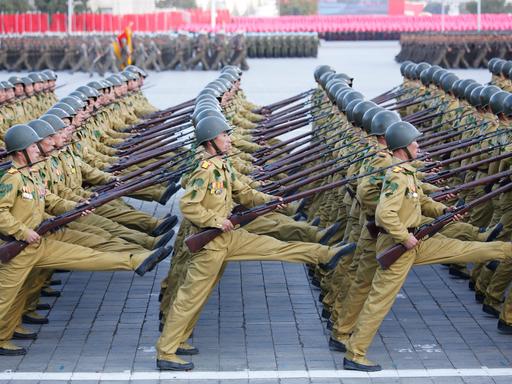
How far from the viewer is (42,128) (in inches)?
364

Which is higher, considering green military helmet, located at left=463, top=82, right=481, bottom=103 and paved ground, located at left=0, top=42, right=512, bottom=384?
green military helmet, located at left=463, top=82, right=481, bottom=103

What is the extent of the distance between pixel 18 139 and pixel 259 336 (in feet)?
7.10

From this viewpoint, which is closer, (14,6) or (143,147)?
(143,147)

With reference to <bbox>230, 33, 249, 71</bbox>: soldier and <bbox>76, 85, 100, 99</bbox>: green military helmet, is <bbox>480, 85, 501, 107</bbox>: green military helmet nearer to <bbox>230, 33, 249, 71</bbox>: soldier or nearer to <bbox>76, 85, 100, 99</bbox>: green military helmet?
<bbox>76, 85, 100, 99</bbox>: green military helmet

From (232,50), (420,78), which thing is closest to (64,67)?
(232,50)

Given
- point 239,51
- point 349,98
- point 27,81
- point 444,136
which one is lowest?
point 239,51

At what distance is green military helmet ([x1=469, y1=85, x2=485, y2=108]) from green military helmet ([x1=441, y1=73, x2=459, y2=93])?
1528 millimetres

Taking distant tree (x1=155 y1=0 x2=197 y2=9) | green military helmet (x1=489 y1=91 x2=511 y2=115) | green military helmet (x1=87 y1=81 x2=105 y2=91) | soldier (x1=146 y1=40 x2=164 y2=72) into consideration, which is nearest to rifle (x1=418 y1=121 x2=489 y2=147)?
green military helmet (x1=489 y1=91 x2=511 y2=115)

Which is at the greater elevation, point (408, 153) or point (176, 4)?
point (408, 153)

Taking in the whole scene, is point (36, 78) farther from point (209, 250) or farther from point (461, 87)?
point (209, 250)

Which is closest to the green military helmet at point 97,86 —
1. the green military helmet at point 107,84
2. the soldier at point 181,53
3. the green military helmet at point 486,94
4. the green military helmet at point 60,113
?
the green military helmet at point 107,84

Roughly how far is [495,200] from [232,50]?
103ft

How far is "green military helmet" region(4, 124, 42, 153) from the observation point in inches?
340

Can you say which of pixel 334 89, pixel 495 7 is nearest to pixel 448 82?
pixel 334 89
